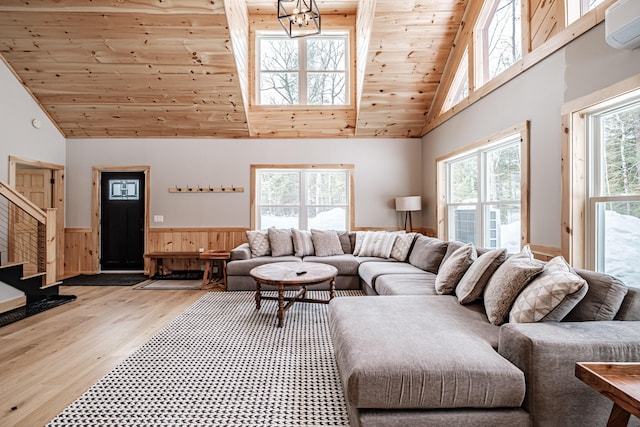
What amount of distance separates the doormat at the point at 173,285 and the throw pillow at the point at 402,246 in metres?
2.95

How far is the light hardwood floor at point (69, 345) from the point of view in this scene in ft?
6.51

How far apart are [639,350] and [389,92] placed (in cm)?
446

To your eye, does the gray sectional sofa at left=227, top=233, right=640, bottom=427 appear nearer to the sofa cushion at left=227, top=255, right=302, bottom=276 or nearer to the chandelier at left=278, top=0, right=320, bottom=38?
the sofa cushion at left=227, top=255, right=302, bottom=276

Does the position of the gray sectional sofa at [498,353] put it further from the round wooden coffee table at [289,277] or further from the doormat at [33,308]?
the doormat at [33,308]

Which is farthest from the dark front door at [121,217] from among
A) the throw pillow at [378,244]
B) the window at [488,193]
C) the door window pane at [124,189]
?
the window at [488,193]

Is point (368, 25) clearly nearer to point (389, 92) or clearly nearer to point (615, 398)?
point (389, 92)

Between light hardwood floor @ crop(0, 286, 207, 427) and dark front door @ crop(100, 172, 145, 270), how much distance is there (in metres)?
1.46

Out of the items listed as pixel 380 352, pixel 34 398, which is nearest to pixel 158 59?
pixel 34 398

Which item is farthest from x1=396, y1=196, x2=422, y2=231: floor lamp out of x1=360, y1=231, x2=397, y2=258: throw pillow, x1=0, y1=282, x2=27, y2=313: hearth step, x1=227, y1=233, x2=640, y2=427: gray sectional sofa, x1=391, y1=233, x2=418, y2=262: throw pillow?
x1=0, y1=282, x2=27, y2=313: hearth step

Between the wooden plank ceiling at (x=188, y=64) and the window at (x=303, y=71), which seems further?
the window at (x=303, y=71)

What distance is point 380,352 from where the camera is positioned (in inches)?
61.7

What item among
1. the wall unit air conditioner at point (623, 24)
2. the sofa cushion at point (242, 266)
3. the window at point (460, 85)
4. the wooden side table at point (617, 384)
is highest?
the window at point (460, 85)

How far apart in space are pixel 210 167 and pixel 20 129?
2.73 metres

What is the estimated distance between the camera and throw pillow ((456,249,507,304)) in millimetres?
2354
